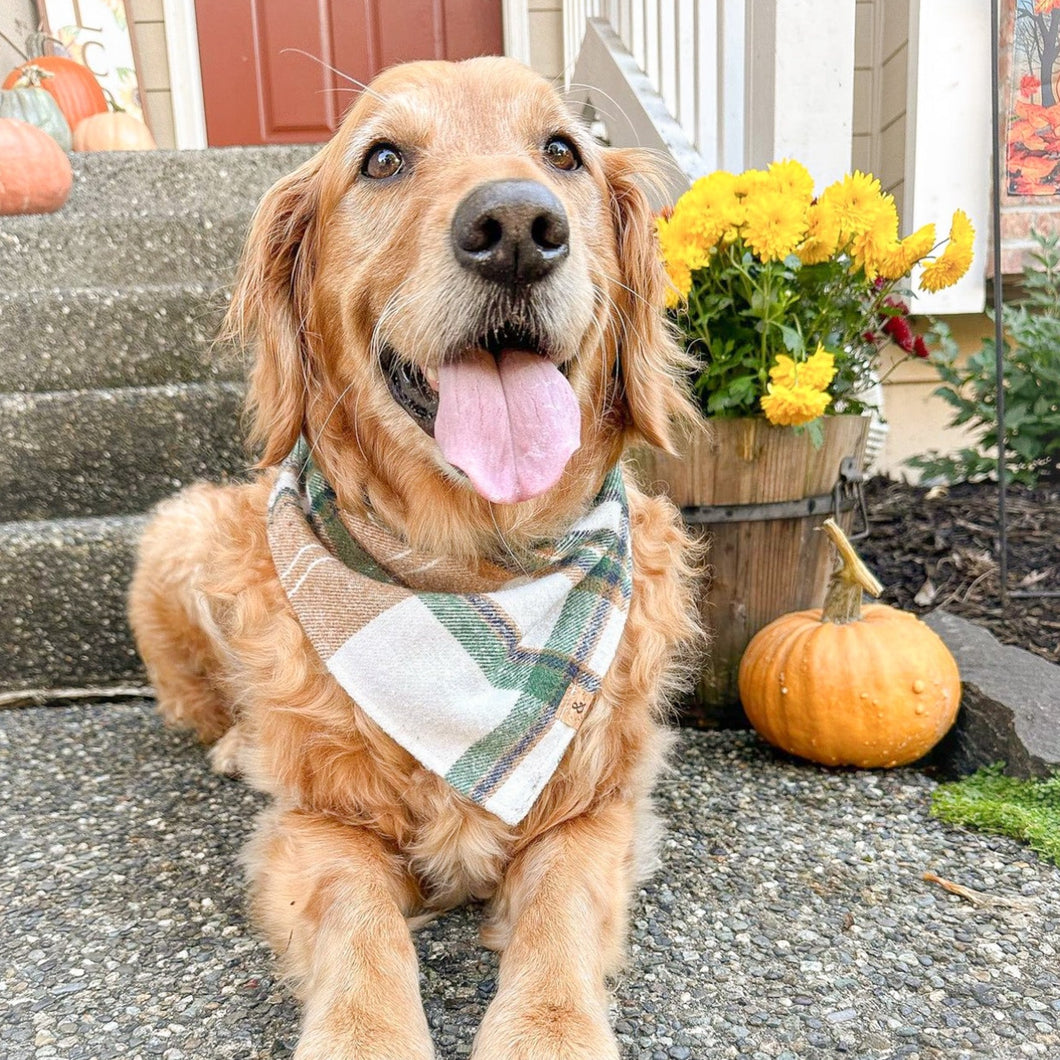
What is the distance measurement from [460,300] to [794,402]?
92 centimetres

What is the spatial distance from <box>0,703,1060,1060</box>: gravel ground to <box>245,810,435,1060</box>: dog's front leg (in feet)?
0.28

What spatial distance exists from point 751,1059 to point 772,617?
4.24 ft

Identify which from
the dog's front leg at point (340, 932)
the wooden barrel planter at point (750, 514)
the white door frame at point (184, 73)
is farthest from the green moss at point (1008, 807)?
the white door frame at point (184, 73)

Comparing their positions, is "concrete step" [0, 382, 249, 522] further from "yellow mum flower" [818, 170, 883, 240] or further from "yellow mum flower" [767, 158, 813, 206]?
"yellow mum flower" [818, 170, 883, 240]

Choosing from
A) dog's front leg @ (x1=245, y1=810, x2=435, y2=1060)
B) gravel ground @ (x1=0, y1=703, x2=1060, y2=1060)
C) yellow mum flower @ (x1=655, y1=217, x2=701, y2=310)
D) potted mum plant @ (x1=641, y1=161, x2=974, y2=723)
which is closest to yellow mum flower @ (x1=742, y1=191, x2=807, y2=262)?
potted mum plant @ (x1=641, y1=161, x2=974, y2=723)

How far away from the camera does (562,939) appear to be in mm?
1368

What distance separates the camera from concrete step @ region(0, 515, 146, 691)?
2590 millimetres

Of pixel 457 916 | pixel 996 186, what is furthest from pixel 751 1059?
pixel 996 186

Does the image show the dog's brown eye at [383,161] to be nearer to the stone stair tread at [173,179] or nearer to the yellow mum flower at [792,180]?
the yellow mum flower at [792,180]

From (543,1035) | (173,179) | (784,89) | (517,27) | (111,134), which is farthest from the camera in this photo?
(517,27)

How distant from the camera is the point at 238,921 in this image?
1.64 m

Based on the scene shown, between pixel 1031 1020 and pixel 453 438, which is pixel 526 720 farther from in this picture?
pixel 1031 1020

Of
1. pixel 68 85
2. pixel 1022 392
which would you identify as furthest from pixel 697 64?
pixel 68 85

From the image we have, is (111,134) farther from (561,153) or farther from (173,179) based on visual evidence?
(561,153)
